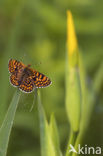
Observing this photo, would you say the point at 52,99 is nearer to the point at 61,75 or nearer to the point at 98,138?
the point at 61,75

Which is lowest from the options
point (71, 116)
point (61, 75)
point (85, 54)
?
point (71, 116)

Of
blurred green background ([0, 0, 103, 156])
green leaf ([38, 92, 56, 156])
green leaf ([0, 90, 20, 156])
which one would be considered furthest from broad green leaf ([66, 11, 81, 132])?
blurred green background ([0, 0, 103, 156])

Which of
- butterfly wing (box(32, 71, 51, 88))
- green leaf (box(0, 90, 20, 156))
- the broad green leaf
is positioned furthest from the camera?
the broad green leaf

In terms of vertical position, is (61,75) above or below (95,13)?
below

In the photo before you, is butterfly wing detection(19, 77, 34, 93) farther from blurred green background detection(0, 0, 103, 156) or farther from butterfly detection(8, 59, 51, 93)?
blurred green background detection(0, 0, 103, 156)

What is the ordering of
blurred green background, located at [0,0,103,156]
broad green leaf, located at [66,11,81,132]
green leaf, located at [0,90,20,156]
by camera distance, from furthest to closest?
blurred green background, located at [0,0,103,156] < broad green leaf, located at [66,11,81,132] < green leaf, located at [0,90,20,156]

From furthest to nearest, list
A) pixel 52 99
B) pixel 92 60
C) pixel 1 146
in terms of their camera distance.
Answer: pixel 92 60, pixel 52 99, pixel 1 146

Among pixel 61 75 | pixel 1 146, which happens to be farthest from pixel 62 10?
pixel 1 146
